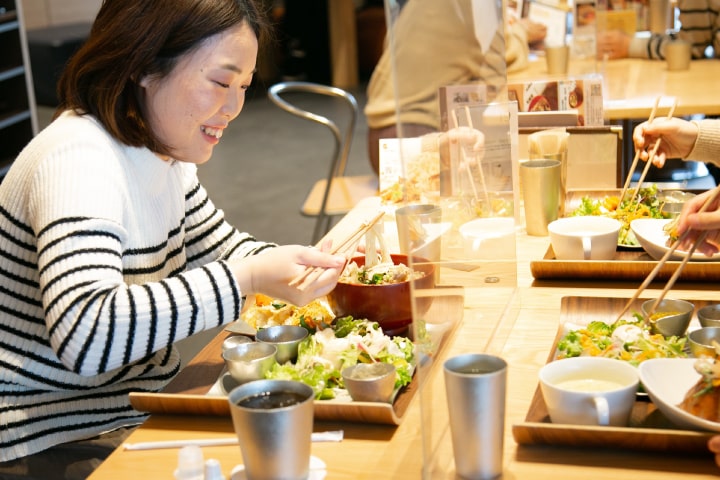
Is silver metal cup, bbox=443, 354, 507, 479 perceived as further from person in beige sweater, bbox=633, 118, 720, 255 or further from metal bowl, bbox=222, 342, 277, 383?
person in beige sweater, bbox=633, 118, 720, 255

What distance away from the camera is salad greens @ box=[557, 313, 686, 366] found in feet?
4.49

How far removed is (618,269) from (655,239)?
149mm

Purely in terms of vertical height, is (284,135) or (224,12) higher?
(224,12)

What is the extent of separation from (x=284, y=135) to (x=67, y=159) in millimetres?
6376

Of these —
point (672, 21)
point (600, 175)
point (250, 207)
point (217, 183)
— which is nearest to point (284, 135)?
point (217, 183)

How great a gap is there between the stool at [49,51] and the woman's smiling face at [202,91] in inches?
278

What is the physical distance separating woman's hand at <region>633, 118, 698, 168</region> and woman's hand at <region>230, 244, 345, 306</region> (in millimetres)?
1021

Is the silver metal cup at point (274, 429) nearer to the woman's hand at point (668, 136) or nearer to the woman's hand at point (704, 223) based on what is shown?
the woman's hand at point (704, 223)

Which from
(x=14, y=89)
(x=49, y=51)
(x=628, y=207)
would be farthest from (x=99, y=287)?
(x=49, y=51)

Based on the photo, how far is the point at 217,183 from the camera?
6.55m

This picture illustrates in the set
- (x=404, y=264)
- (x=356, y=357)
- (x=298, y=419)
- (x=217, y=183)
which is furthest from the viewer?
(x=217, y=183)

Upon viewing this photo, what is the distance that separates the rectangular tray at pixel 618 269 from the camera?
70.3 inches

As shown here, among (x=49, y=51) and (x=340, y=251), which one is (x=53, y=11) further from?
(x=340, y=251)

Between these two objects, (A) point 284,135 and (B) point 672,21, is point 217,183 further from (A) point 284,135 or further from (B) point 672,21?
(B) point 672,21
